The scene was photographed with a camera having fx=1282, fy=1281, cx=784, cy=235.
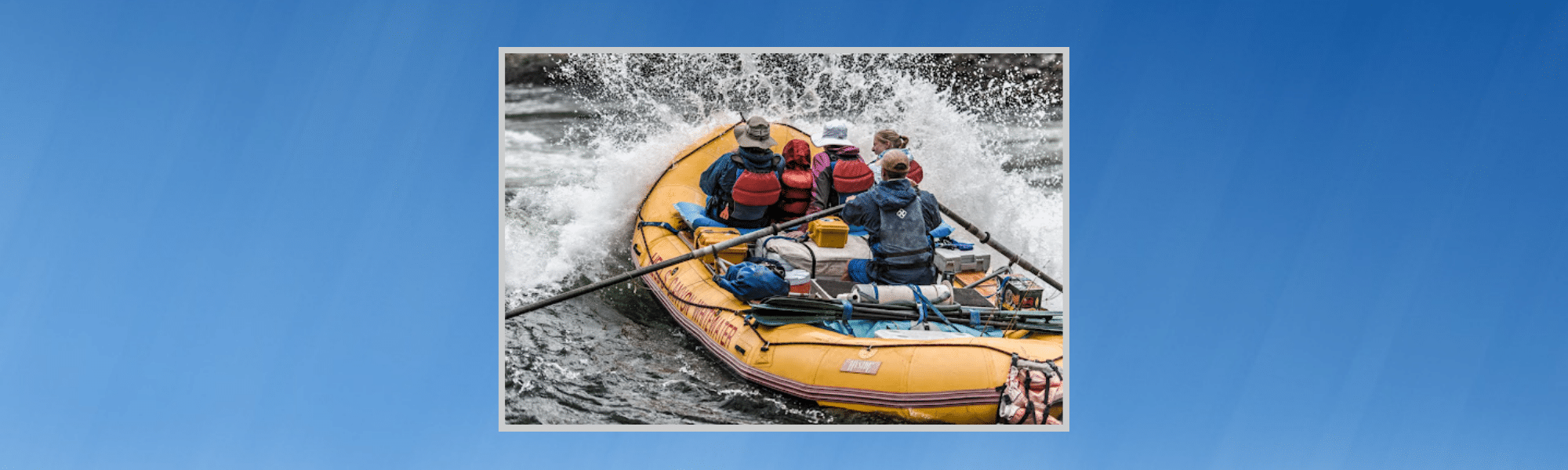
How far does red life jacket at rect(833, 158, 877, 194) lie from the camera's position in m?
5.76

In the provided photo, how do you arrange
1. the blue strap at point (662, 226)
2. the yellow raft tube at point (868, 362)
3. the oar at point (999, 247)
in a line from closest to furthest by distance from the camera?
the yellow raft tube at point (868, 362) < the oar at point (999, 247) < the blue strap at point (662, 226)

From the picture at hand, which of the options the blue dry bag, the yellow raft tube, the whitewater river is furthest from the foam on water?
the blue dry bag

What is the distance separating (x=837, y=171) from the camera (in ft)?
19.0

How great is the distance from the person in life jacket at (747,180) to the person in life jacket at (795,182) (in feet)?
0.11

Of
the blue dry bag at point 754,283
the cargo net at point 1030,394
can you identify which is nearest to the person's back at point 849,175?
the blue dry bag at point 754,283

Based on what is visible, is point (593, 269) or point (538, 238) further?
point (593, 269)

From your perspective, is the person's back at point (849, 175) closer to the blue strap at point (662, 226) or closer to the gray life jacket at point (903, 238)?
the gray life jacket at point (903, 238)

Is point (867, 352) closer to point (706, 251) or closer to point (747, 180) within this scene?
point (706, 251)

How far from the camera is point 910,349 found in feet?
15.9

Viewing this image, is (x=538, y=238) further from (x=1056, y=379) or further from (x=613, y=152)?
(x=1056, y=379)

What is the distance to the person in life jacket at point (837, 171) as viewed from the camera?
18.9 ft

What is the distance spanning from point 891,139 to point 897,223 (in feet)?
1.89

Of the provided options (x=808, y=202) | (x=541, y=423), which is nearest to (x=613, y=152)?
(x=808, y=202)

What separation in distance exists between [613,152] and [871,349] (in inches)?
63.6
